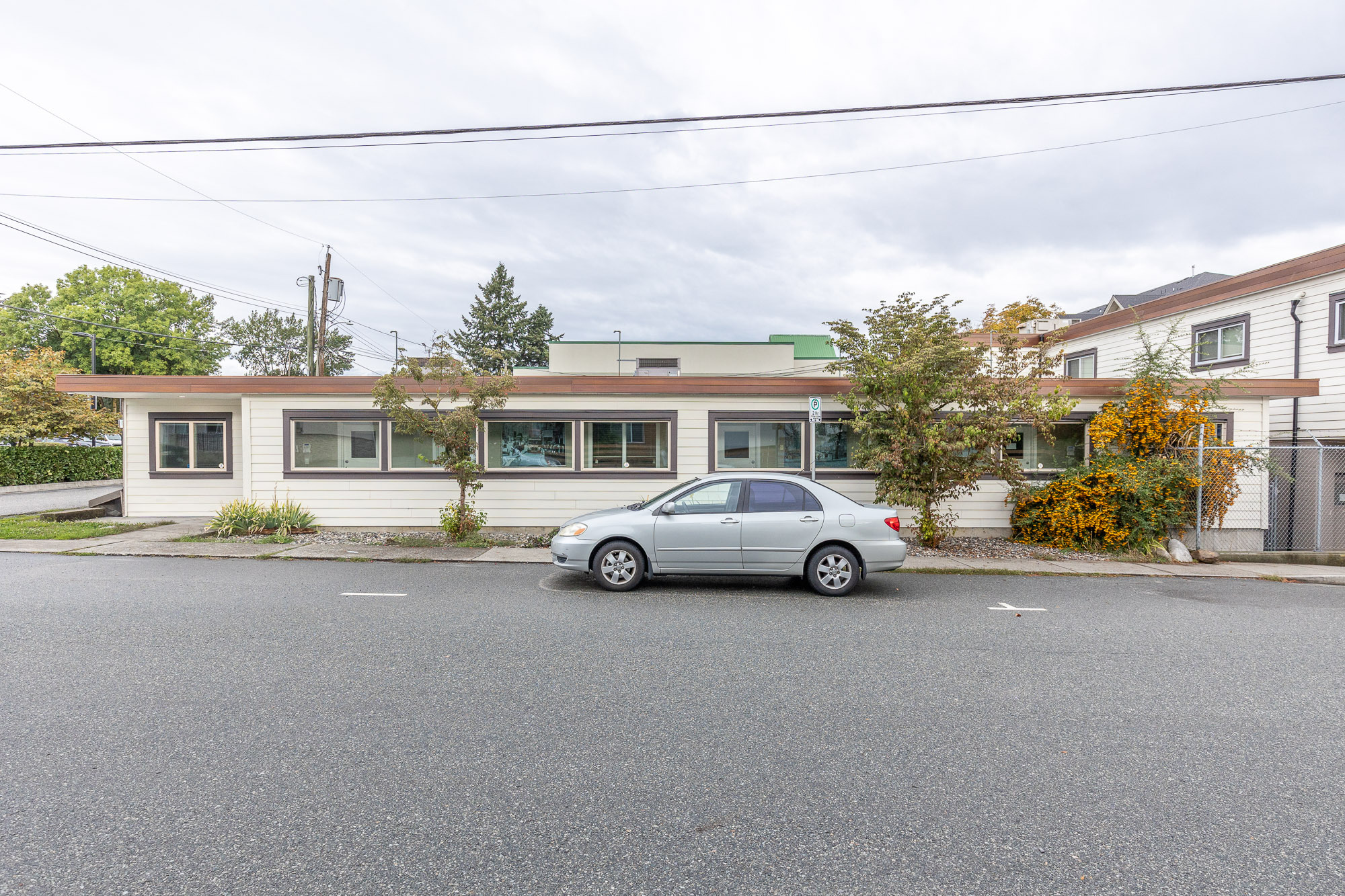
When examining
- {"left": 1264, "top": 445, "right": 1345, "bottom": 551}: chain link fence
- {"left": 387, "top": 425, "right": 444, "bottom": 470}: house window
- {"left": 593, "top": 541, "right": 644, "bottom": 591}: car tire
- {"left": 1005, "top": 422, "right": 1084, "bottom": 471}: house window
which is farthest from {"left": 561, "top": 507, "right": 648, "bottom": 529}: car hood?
{"left": 1264, "top": 445, "right": 1345, "bottom": 551}: chain link fence

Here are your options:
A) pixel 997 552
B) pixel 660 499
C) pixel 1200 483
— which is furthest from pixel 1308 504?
pixel 660 499

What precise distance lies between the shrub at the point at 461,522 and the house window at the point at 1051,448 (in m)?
10.7

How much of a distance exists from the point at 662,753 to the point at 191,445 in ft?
50.5

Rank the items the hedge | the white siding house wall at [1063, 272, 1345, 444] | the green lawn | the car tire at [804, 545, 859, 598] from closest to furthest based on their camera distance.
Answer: the car tire at [804, 545, 859, 598], the green lawn, the white siding house wall at [1063, 272, 1345, 444], the hedge

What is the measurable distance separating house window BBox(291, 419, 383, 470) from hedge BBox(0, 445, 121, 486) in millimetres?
18976

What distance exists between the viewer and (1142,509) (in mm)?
11188

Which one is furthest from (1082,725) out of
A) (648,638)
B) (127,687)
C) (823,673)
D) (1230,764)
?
(127,687)

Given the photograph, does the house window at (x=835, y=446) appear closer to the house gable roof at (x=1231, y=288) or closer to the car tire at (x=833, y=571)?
the car tire at (x=833, y=571)

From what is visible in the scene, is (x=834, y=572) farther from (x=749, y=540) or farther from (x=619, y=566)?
(x=619, y=566)

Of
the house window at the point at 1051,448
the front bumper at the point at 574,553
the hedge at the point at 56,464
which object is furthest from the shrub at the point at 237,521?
the hedge at the point at 56,464

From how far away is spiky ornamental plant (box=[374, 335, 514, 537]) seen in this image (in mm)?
11000

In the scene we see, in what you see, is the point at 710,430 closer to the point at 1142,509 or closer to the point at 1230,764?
the point at 1142,509

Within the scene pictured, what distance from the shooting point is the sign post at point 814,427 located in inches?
434

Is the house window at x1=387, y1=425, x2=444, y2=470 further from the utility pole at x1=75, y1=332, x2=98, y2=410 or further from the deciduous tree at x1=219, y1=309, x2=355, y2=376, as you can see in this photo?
the deciduous tree at x1=219, y1=309, x2=355, y2=376
